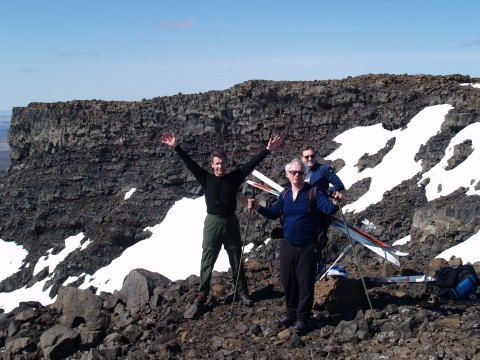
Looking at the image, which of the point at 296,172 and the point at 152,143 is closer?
the point at 296,172

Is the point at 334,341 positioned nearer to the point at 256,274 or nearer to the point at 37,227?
the point at 256,274

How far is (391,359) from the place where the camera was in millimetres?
6180

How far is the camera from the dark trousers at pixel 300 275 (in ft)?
22.5

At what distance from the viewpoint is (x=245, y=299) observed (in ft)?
27.7

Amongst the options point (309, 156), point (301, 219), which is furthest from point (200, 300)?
point (309, 156)

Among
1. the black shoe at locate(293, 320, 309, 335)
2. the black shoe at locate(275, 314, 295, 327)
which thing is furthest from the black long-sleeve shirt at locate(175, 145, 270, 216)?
the black shoe at locate(293, 320, 309, 335)

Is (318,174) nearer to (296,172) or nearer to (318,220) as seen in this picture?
(318,220)

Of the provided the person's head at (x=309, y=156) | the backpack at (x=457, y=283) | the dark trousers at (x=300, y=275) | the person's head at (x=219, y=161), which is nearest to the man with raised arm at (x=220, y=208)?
the person's head at (x=219, y=161)

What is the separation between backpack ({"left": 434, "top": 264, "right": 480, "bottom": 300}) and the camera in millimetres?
7637

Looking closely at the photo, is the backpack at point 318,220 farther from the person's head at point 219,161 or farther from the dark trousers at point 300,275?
the person's head at point 219,161

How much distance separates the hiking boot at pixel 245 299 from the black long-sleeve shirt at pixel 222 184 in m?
1.39

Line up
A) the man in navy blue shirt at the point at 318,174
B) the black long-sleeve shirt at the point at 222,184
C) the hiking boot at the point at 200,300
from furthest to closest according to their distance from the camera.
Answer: the man in navy blue shirt at the point at 318,174 → the hiking boot at the point at 200,300 → the black long-sleeve shirt at the point at 222,184

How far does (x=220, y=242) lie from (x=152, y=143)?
30.2 m

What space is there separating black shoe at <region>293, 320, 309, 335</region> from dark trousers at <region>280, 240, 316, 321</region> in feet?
0.17
